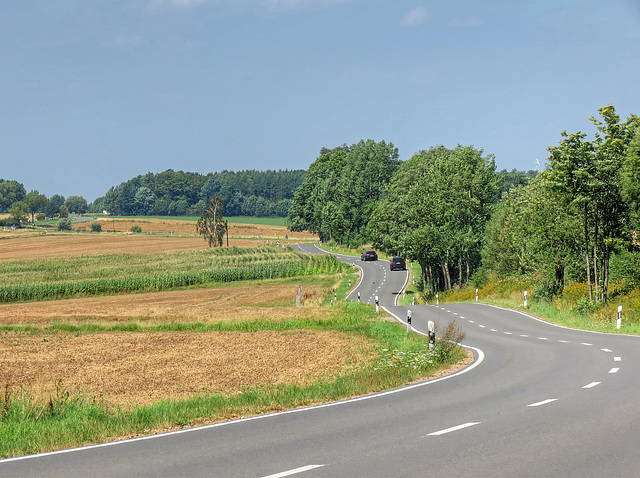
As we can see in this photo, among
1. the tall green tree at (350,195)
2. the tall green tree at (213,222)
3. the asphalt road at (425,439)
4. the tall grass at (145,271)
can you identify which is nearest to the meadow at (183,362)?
the asphalt road at (425,439)

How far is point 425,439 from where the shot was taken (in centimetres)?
873

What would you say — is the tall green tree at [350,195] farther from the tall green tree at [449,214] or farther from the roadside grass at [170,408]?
the roadside grass at [170,408]

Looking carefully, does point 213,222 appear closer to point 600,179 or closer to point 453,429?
point 600,179

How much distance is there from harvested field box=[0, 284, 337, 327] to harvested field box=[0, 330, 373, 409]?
6.94 metres

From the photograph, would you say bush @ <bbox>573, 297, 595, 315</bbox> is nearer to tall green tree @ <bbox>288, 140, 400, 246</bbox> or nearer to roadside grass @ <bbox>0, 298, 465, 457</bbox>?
roadside grass @ <bbox>0, 298, 465, 457</bbox>

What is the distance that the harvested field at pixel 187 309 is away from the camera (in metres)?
37.6

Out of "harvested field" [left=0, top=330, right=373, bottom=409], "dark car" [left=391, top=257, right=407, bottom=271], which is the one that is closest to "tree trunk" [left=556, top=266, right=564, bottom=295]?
"harvested field" [left=0, top=330, right=373, bottom=409]

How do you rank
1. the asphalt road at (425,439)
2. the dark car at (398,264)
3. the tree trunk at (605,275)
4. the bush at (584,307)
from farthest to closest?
1. the dark car at (398,264)
2. the tree trunk at (605,275)
3. the bush at (584,307)
4. the asphalt road at (425,439)

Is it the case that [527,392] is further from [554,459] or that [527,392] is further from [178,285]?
[178,285]

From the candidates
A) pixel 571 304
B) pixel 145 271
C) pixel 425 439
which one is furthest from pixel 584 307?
pixel 145 271

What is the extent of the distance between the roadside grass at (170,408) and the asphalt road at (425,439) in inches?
28.5

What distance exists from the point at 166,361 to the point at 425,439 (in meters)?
14.4

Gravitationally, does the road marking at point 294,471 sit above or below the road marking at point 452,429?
above

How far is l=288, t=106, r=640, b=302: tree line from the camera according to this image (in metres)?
32.0
